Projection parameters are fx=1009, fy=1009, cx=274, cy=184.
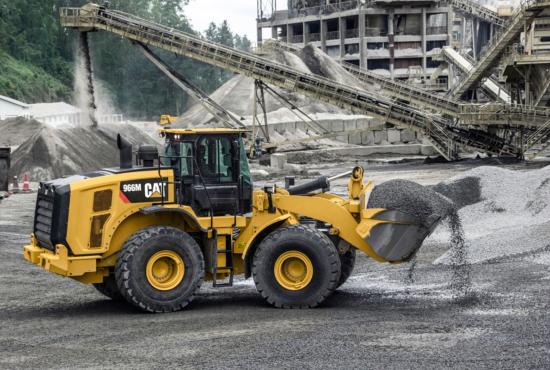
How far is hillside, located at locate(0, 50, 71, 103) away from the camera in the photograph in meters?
78.4

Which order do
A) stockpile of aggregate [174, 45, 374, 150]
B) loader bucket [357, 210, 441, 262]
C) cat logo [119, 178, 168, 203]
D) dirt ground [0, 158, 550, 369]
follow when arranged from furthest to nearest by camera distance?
stockpile of aggregate [174, 45, 374, 150]
loader bucket [357, 210, 441, 262]
cat logo [119, 178, 168, 203]
dirt ground [0, 158, 550, 369]

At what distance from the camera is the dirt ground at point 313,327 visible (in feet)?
35.7

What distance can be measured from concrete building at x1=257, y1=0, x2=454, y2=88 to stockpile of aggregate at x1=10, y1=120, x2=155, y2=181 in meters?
63.3

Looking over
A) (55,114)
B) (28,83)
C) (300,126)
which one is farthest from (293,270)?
(28,83)

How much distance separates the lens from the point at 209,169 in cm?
1382

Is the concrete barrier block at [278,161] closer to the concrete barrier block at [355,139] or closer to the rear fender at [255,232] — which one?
the concrete barrier block at [355,139]

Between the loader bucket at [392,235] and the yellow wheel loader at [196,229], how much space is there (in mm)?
14

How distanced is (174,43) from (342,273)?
115ft

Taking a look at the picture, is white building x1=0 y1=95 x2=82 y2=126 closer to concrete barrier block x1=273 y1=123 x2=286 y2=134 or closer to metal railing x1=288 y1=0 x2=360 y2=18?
concrete barrier block x1=273 y1=123 x2=286 y2=134

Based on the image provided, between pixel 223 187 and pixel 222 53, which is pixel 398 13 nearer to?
pixel 222 53

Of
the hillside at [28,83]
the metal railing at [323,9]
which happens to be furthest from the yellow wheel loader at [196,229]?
the metal railing at [323,9]

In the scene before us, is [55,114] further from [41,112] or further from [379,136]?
[379,136]

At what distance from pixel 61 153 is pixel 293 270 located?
29.7 meters

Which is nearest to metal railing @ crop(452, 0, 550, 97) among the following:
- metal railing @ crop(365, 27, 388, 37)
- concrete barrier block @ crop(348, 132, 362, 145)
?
concrete barrier block @ crop(348, 132, 362, 145)
